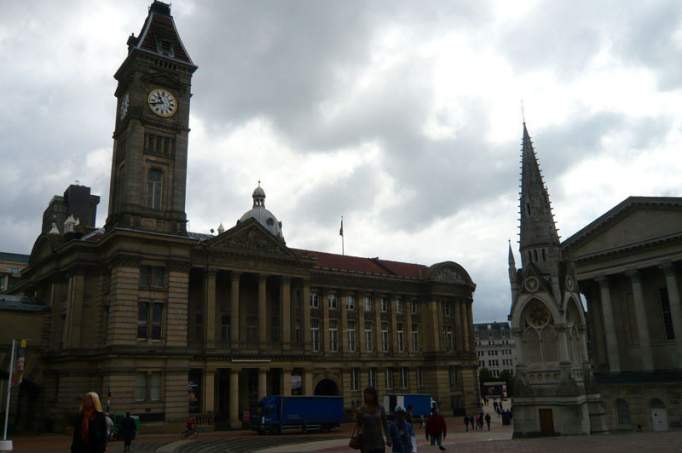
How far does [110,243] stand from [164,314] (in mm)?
7745

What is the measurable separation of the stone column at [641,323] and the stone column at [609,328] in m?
2.23

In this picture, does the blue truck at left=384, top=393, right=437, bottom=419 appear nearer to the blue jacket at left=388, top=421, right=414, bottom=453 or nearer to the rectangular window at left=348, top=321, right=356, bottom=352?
the rectangular window at left=348, top=321, right=356, bottom=352

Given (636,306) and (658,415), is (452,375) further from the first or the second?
(658,415)

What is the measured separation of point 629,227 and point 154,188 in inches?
1730

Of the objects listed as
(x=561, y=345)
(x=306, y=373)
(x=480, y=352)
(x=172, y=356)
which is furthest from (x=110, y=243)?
(x=480, y=352)

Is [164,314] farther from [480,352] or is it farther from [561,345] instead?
[480,352]

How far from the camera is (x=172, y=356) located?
165 feet

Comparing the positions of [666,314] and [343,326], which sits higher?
[343,326]

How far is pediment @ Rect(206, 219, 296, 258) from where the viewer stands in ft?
189

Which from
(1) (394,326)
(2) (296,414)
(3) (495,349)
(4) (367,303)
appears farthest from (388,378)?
(3) (495,349)

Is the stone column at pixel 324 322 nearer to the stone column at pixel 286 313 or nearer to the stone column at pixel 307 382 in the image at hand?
the stone column at pixel 307 382

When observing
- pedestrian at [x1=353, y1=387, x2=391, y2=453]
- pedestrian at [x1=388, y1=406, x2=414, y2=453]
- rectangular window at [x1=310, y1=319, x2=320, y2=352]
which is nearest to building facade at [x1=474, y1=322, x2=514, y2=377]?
rectangular window at [x1=310, y1=319, x2=320, y2=352]

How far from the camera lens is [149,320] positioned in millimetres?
50344

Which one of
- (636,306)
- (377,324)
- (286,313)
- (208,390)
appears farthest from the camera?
(377,324)
